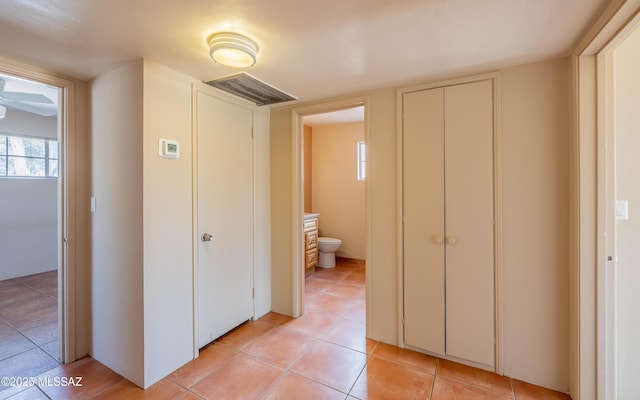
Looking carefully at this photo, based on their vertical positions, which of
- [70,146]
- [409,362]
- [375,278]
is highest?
[70,146]

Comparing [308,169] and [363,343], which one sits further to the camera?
[308,169]

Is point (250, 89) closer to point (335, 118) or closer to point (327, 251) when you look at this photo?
point (335, 118)

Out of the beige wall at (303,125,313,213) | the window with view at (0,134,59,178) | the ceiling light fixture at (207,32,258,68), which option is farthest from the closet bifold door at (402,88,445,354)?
the window with view at (0,134,59,178)

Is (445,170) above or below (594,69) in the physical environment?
below

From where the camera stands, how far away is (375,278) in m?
2.43

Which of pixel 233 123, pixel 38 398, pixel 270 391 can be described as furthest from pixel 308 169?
pixel 38 398

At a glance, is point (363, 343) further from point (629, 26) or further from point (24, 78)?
point (24, 78)

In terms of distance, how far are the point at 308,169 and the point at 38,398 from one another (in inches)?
168

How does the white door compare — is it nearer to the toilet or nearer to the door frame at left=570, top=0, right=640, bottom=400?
the toilet

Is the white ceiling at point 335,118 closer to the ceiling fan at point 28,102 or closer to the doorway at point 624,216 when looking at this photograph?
the doorway at point 624,216

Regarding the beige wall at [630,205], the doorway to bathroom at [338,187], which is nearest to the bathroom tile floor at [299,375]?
the beige wall at [630,205]

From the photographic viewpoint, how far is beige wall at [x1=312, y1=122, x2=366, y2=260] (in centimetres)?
490

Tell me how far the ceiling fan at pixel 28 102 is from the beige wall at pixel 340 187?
3800 millimetres

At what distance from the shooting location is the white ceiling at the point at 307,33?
128cm
